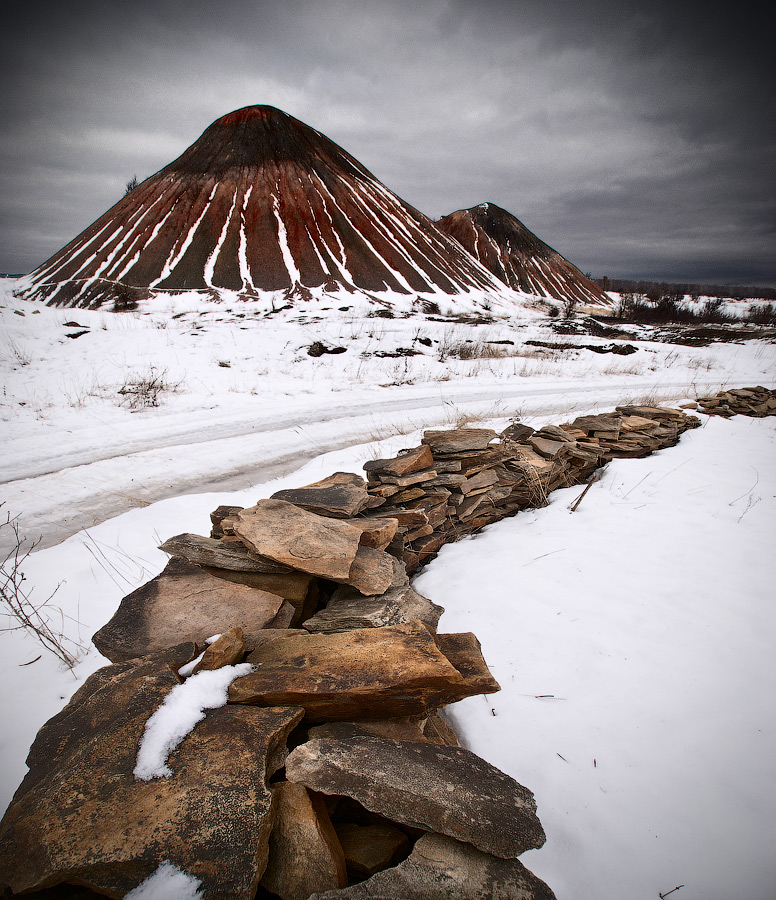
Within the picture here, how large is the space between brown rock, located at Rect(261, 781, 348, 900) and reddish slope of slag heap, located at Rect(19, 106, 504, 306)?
92.2 ft

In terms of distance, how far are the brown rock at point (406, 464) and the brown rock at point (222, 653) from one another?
7.62 ft

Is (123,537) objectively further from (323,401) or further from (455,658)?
(323,401)

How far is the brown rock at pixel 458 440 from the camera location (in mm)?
4691

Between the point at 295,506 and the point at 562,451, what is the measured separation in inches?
148

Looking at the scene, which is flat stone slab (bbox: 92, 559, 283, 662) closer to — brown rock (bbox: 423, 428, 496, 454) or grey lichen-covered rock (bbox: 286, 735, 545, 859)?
grey lichen-covered rock (bbox: 286, 735, 545, 859)

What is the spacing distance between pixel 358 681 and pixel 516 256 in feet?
192

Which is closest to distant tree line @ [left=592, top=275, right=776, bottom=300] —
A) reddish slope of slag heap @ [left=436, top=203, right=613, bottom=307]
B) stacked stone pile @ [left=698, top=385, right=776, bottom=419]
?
reddish slope of slag heap @ [left=436, top=203, right=613, bottom=307]

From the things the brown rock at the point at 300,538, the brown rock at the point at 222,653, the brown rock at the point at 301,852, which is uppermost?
the brown rock at the point at 300,538

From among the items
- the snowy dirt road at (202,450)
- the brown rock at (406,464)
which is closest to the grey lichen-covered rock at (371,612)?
the brown rock at (406,464)

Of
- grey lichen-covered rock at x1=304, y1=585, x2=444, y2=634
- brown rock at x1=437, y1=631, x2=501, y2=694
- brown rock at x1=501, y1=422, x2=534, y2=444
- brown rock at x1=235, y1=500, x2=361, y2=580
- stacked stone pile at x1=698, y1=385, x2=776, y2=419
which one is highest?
stacked stone pile at x1=698, y1=385, x2=776, y2=419

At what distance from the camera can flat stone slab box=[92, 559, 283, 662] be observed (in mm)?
2256

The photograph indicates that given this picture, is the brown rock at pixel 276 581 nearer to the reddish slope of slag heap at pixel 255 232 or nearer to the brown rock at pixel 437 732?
the brown rock at pixel 437 732

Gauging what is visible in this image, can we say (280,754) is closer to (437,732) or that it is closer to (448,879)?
(448,879)

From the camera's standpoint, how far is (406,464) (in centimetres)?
411
